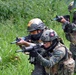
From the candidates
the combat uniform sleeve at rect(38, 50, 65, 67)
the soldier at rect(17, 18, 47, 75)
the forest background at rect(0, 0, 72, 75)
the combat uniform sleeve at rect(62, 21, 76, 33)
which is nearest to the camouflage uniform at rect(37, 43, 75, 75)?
the combat uniform sleeve at rect(38, 50, 65, 67)

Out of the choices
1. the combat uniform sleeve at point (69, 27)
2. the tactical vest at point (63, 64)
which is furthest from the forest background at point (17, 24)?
the tactical vest at point (63, 64)

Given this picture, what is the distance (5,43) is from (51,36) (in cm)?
292

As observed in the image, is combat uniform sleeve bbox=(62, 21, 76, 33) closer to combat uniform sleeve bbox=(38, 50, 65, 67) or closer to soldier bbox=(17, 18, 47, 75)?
soldier bbox=(17, 18, 47, 75)

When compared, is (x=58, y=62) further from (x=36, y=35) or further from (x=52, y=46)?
(x=36, y=35)

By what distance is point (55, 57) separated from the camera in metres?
3.56

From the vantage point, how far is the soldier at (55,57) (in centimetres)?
357

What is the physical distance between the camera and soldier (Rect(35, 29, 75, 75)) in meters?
3.57

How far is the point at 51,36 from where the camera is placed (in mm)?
3650

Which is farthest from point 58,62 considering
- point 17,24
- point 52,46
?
point 17,24

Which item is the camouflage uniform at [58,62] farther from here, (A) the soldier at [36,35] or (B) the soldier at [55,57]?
(A) the soldier at [36,35]

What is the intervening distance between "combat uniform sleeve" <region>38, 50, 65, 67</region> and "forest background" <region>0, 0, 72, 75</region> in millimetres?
1588

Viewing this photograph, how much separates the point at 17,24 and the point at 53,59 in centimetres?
533

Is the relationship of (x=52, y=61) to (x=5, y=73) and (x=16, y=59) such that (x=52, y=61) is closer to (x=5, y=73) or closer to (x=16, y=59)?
(x=5, y=73)

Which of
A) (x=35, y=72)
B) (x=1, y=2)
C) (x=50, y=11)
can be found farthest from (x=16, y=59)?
(x=50, y=11)
